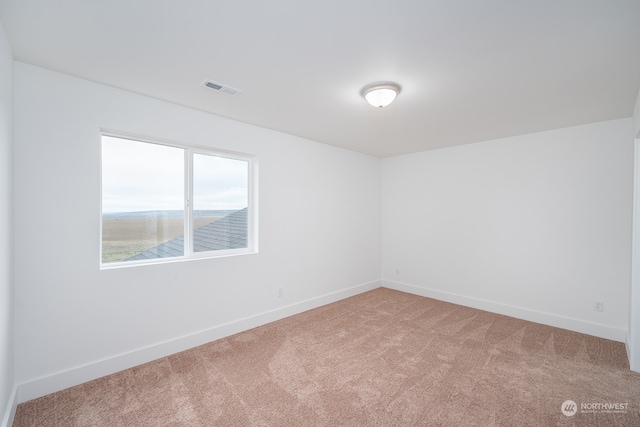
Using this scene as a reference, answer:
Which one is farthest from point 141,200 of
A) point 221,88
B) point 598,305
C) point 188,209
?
point 598,305

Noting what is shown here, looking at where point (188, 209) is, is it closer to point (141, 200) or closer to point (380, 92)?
point (141, 200)

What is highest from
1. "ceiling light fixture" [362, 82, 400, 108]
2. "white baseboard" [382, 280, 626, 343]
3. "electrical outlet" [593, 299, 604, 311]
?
"ceiling light fixture" [362, 82, 400, 108]

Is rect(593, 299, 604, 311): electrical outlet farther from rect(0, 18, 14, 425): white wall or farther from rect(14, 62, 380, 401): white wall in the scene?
rect(0, 18, 14, 425): white wall

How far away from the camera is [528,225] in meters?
3.77

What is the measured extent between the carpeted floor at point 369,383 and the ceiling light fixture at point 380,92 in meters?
2.40

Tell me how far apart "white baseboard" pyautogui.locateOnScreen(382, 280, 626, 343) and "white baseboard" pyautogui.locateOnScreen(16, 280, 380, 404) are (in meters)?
2.14

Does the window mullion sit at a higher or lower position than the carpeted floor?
higher

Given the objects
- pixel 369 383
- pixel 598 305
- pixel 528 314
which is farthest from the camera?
pixel 528 314

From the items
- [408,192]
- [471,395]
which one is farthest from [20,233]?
[408,192]

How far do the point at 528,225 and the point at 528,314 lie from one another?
118 centimetres

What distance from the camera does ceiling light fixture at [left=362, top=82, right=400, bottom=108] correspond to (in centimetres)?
237

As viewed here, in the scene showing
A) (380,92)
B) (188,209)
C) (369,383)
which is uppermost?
(380,92)

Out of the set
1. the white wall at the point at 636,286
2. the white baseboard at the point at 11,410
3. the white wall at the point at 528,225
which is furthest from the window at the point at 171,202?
the white wall at the point at 636,286

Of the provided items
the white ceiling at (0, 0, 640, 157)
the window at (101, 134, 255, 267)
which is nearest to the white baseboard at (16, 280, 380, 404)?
the window at (101, 134, 255, 267)
